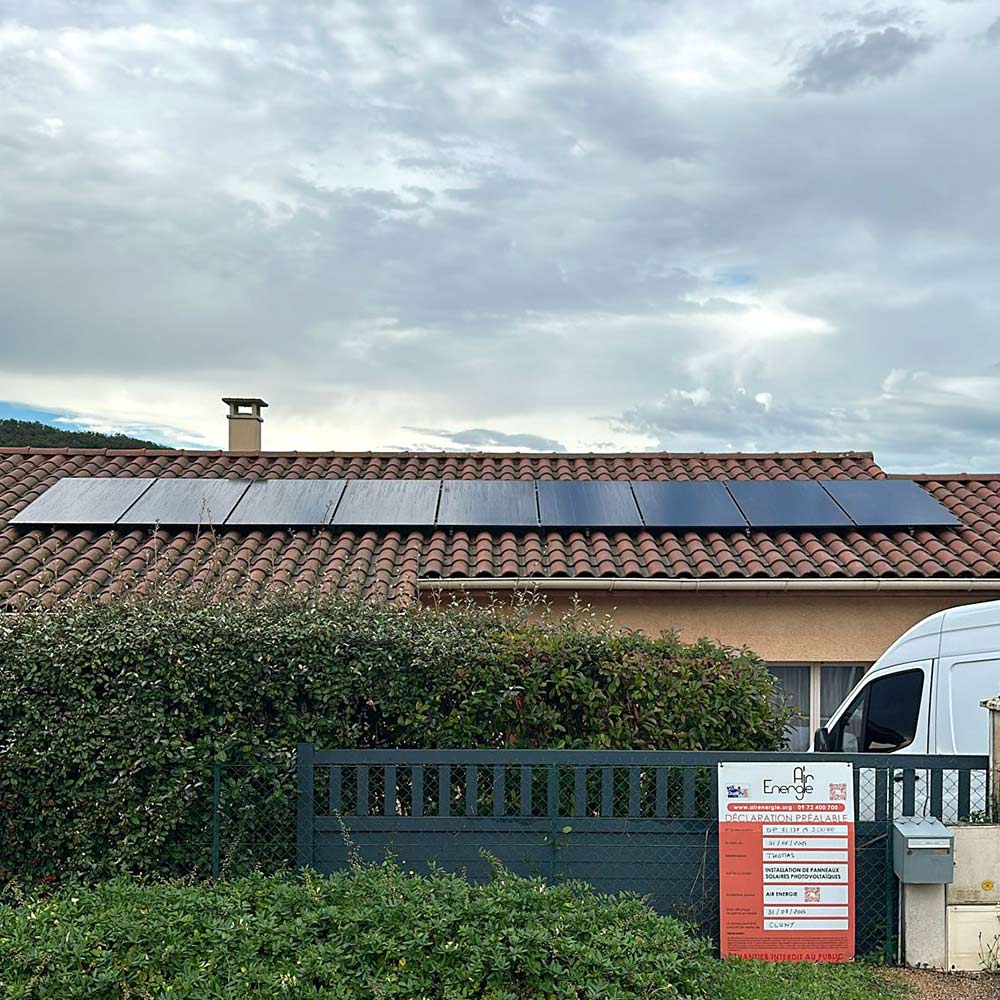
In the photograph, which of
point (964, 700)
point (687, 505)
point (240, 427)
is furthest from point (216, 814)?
point (240, 427)

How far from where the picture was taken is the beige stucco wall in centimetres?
1234

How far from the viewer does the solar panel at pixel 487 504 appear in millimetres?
13633

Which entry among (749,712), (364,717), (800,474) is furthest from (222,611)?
(800,474)

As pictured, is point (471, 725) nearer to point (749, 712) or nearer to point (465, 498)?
point (749, 712)

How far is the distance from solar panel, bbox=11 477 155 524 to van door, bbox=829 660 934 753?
9296 millimetres

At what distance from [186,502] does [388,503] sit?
2.75 meters

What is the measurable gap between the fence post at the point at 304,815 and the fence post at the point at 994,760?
4738 millimetres

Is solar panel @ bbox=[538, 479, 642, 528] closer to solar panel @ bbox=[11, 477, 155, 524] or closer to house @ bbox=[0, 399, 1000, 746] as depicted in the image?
house @ bbox=[0, 399, 1000, 746]

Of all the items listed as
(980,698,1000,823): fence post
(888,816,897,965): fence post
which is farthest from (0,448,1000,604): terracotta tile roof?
(888,816,897,965): fence post

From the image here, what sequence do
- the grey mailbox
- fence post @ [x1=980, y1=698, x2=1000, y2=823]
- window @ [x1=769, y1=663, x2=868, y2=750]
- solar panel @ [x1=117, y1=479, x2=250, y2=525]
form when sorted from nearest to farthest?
the grey mailbox < fence post @ [x1=980, y1=698, x2=1000, y2=823] < window @ [x1=769, y1=663, x2=868, y2=750] < solar panel @ [x1=117, y1=479, x2=250, y2=525]

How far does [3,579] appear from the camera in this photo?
1227cm

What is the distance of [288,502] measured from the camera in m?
14.5

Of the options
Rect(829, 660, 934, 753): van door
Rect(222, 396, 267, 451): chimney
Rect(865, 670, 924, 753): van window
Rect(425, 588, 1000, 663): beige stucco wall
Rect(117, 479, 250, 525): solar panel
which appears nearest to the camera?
Rect(829, 660, 934, 753): van door

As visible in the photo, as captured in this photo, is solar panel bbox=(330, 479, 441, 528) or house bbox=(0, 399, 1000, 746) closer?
house bbox=(0, 399, 1000, 746)
